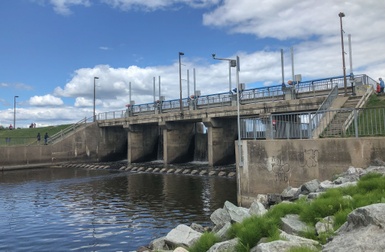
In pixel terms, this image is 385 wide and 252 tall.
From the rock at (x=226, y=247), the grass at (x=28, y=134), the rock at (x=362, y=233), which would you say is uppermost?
the grass at (x=28, y=134)

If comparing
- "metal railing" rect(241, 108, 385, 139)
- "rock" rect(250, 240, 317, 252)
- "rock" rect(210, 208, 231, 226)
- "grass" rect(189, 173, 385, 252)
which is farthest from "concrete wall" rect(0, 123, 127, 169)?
"rock" rect(250, 240, 317, 252)

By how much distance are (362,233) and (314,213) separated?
261 cm

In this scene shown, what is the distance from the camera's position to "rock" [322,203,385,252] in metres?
4.19

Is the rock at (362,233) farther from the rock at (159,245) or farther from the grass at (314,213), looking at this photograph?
the rock at (159,245)

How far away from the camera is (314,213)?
7.04 m

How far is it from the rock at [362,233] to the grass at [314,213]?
19.2 inches

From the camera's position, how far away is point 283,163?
49.4 ft

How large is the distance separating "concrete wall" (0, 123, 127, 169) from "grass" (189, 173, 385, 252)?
142 feet

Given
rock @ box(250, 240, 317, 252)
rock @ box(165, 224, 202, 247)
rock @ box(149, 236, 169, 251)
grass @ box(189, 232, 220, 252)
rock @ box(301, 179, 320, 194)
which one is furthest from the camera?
rock @ box(301, 179, 320, 194)

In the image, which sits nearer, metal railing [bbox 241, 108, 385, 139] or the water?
the water

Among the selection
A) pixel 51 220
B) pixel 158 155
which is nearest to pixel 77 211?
pixel 51 220

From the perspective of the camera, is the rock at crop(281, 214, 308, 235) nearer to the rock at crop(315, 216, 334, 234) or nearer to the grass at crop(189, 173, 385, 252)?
the grass at crop(189, 173, 385, 252)

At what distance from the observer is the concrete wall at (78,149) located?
43.0 m

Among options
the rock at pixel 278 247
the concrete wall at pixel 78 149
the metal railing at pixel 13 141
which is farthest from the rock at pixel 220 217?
the metal railing at pixel 13 141
